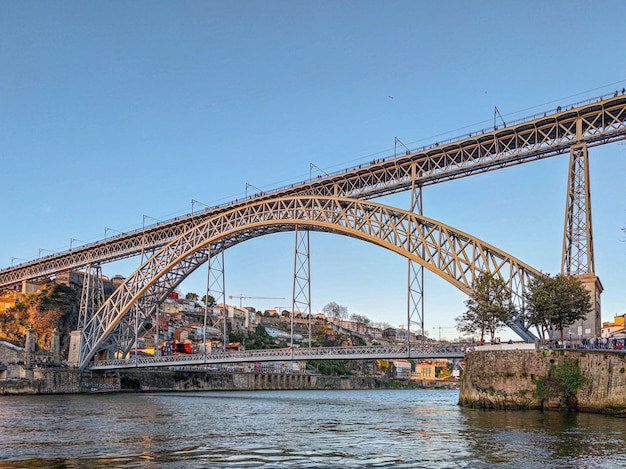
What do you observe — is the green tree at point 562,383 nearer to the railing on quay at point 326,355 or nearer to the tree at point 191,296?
the railing on quay at point 326,355

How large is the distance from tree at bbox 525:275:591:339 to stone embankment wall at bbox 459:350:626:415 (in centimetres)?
362

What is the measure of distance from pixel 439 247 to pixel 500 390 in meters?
11.9

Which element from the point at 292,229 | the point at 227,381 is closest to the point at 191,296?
the point at 227,381

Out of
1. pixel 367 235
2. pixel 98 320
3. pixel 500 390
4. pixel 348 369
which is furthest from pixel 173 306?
pixel 500 390

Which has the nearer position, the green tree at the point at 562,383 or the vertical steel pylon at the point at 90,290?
the green tree at the point at 562,383

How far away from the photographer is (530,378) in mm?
32500

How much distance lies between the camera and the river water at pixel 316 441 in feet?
58.3

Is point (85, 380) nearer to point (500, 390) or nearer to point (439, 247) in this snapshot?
point (439, 247)

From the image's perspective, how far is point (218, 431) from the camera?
26.2m

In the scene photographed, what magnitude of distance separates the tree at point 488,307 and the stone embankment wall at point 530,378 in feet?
13.0

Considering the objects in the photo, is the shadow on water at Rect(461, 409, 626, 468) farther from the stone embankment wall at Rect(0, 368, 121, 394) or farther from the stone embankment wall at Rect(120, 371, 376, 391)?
the stone embankment wall at Rect(120, 371, 376, 391)

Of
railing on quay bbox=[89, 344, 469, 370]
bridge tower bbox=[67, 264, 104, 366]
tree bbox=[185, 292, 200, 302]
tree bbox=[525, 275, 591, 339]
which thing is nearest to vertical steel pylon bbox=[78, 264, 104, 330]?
bridge tower bbox=[67, 264, 104, 366]

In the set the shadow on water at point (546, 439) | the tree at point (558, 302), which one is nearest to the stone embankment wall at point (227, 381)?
the tree at point (558, 302)

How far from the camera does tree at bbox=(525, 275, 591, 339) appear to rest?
115 feet
